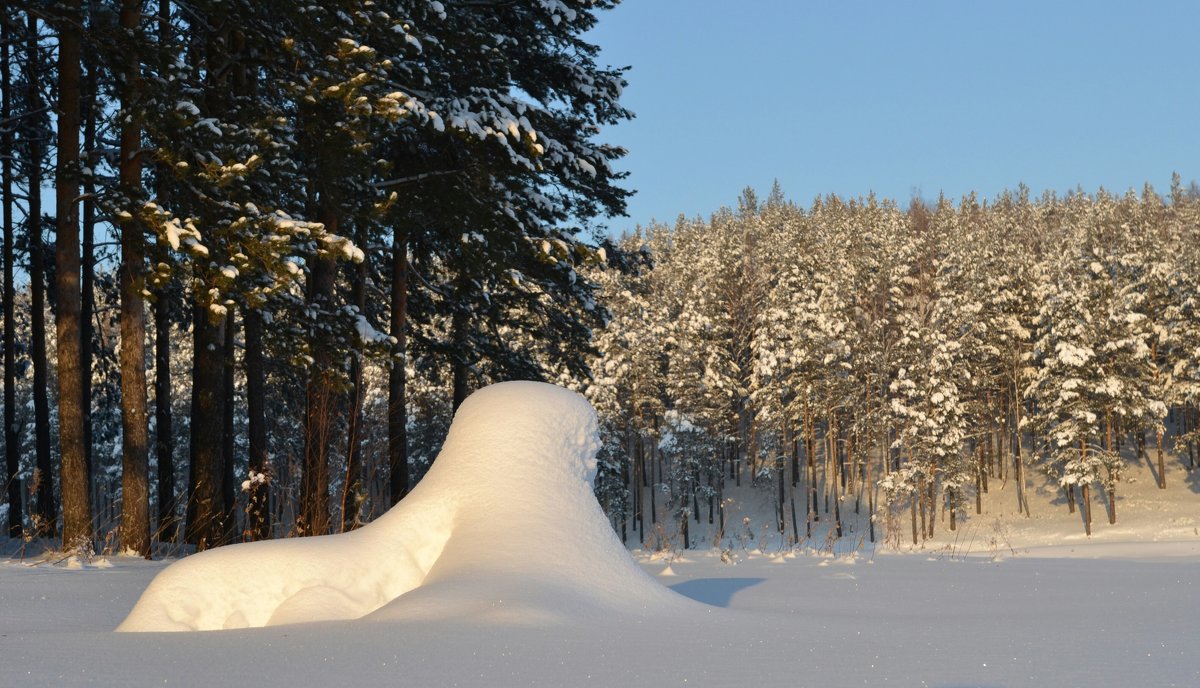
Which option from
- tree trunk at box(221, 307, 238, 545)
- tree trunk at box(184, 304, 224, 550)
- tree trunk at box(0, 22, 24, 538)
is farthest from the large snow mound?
tree trunk at box(0, 22, 24, 538)

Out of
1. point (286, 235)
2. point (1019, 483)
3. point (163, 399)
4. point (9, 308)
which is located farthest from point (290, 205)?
point (1019, 483)

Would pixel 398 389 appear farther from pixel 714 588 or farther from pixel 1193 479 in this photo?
pixel 1193 479

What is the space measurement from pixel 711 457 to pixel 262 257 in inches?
1728

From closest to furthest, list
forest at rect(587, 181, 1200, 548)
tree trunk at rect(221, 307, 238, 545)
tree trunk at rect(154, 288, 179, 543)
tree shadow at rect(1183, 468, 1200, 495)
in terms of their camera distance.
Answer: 1. tree trunk at rect(221, 307, 238, 545)
2. tree trunk at rect(154, 288, 179, 543)
3. forest at rect(587, 181, 1200, 548)
4. tree shadow at rect(1183, 468, 1200, 495)

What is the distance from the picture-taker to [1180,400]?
165ft

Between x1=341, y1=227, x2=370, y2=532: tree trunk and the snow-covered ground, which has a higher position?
x1=341, y1=227, x2=370, y2=532: tree trunk

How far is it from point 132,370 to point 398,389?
5597 mm

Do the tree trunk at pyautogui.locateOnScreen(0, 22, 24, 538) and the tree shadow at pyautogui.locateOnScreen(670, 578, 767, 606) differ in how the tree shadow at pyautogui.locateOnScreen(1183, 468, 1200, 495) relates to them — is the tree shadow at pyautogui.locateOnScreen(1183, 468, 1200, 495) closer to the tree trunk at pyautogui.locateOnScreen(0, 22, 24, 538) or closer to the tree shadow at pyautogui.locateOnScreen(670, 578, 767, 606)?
the tree shadow at pyautogui.locateOnScreen(670, 578, 767, 606)

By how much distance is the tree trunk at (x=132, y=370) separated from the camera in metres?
10.4

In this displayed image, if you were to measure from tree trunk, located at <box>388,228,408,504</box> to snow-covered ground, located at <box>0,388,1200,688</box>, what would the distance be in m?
7.64

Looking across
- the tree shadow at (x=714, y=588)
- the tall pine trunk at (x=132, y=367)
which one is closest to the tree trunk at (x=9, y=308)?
the tall pine trunk at (x=132, y=367)

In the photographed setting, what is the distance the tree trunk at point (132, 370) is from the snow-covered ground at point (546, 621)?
3.17 m

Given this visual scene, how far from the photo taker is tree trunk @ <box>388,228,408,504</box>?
1538 cm

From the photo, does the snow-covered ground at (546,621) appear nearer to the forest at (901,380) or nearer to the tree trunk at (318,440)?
the tree trunk at (318,440)
